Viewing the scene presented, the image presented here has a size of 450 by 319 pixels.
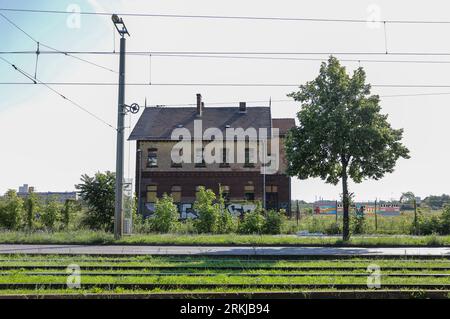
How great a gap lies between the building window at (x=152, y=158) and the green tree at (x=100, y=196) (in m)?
15.9

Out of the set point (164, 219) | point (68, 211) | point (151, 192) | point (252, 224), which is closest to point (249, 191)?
point (151, 192)

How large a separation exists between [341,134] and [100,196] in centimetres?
1383

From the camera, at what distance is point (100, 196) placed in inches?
901

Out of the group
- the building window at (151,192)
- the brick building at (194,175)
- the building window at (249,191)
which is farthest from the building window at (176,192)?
the building window at (249,191)

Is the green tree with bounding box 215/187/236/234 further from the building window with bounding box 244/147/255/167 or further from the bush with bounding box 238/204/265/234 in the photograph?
the building window with bounding box 244/147/255/167

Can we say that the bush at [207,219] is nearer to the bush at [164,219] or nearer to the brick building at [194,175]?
the bush at [164,219]

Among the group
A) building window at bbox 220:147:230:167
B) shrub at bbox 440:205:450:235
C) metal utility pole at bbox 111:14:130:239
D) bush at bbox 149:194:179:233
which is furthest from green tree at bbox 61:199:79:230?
shrub at bbox 440:205:450:235

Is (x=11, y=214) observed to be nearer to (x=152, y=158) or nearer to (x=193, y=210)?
(x=193, y=210)

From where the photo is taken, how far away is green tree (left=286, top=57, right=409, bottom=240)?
1925cm

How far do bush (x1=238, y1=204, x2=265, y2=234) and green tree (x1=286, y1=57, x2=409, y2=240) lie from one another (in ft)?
15.3

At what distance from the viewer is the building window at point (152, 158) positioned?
39.0 m

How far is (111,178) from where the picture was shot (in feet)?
75.9
